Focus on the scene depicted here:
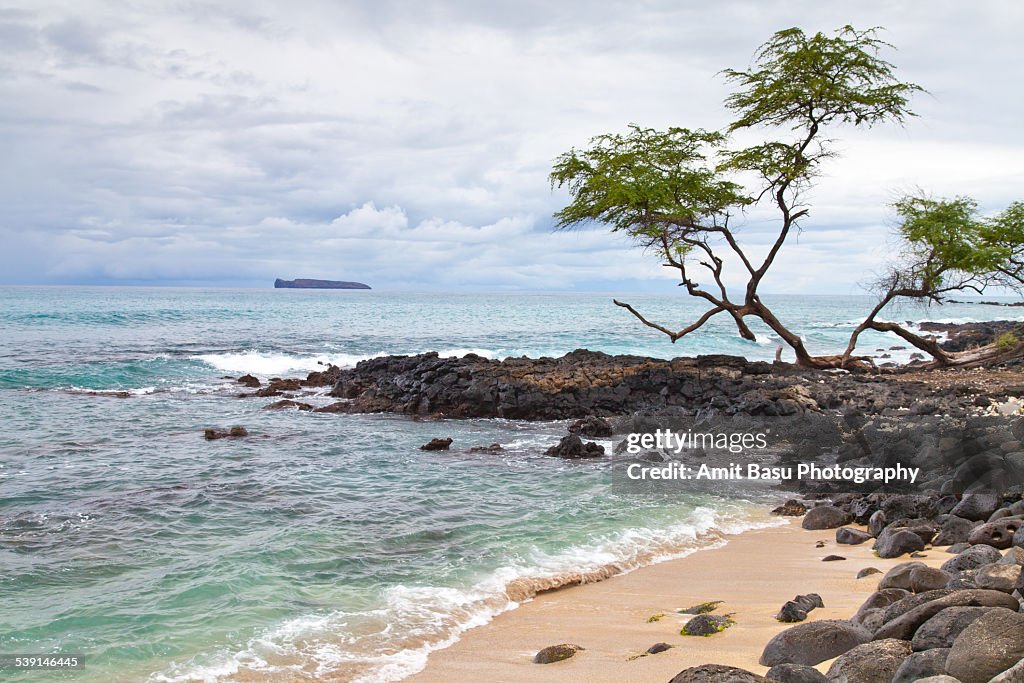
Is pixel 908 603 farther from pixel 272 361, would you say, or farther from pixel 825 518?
pixel 272 361

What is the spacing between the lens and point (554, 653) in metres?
5.87

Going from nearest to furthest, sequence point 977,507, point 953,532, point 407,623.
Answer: point 407,623, point 953,532, point 977,507

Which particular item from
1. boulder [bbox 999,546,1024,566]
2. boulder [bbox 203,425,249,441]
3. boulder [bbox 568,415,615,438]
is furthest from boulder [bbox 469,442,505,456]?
boulder [bbox 999,546,1024,566]

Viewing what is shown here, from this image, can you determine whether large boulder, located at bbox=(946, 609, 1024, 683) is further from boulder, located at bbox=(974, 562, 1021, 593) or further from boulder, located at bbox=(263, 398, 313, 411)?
boulder, located at bbox=(263, 398, 313, 411)

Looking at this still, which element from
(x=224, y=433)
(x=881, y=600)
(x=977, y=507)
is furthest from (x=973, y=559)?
(x=224, y=433)

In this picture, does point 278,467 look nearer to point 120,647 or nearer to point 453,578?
point 453,578

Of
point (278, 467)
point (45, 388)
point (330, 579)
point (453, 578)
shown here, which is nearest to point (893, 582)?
point (453, 578)

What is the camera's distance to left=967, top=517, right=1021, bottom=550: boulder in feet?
23.8

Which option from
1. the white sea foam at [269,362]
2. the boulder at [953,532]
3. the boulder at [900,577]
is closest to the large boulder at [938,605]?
the boulder at [900,577]

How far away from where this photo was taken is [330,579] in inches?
Result: 316

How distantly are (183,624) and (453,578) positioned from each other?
2.56m

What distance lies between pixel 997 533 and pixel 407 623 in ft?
18.0

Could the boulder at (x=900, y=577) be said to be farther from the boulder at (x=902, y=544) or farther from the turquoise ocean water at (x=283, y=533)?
the turquoise ocean water at (x=283, y=533)

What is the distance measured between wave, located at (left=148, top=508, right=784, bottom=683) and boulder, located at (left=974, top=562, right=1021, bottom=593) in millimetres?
3918
